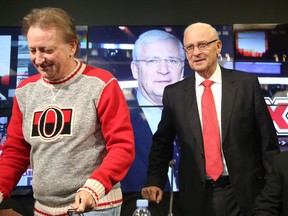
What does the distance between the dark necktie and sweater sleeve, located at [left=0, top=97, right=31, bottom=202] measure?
2.86 feet

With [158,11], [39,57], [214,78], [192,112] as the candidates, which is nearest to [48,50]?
[39,57]

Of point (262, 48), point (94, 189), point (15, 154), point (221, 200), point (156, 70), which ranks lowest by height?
point (221, 200)

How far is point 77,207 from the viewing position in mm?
1092

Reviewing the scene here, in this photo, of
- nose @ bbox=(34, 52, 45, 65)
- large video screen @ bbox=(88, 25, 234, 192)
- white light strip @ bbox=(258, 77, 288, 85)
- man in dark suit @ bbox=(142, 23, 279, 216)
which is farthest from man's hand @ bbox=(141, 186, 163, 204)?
white light strip @ bbox=(258, 77, 288, 85)

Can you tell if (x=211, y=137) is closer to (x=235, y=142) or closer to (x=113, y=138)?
(x=235, y=142)

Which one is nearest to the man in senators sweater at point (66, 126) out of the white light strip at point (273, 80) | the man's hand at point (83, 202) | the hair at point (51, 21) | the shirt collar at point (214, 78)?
the hair at point (51, 21)

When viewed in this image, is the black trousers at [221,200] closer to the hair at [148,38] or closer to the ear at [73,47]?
the ear at [73,47]

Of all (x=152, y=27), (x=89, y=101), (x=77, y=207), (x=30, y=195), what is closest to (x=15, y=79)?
(x=30, y=195)

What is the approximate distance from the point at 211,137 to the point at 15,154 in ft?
3.11

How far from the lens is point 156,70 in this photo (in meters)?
3.49

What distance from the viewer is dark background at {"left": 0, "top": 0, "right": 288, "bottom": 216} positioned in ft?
12.1

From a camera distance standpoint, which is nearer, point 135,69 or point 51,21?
point 51,21

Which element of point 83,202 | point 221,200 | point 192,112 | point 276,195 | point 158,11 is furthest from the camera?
point 158,11

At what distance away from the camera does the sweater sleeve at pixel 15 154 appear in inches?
56.6
